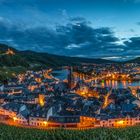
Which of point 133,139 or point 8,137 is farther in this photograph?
point 8,137

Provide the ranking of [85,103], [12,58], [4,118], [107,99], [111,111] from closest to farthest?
[111,111] < [4,118] < [85,103] < [107,99] < [12,58]

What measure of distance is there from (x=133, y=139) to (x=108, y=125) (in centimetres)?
1846

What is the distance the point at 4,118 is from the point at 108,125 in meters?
17.9

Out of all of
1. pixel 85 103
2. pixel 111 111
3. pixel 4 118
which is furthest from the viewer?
pixel 85 103

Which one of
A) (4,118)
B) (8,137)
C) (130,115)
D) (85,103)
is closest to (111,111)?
(130,115)

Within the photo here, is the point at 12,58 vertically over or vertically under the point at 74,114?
over

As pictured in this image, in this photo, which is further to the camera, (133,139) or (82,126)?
(82,126)

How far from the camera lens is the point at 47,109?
6003cm

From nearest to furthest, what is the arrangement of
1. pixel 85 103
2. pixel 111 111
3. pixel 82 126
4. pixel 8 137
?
pixel 8 137 < pixel 82 126 < pixel 111 111 < pixel 85 103

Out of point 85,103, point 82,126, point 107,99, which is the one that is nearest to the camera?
point 82,126

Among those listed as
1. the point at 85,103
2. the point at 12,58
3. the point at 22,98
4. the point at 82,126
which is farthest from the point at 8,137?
the point at 12,58

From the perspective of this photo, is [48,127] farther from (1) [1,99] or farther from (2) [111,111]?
(1) [1,99]

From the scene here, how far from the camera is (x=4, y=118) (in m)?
63.3

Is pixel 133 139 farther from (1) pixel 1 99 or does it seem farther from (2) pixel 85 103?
(1) pixel 1 99
